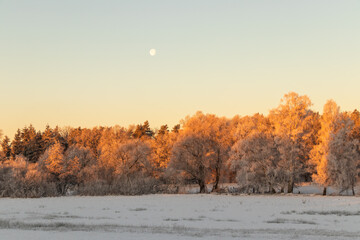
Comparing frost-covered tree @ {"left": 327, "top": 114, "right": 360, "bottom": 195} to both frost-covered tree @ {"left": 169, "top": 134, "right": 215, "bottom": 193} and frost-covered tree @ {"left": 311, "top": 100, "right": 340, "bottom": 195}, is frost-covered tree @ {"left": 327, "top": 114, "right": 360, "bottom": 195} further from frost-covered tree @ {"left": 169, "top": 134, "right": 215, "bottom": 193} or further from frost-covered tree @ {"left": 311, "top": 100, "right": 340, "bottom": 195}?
frost-covered tree @ {"left": 169, "top": 134, "right": 215, "bottom": 193}

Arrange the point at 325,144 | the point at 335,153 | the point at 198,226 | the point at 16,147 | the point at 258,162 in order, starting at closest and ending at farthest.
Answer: the point at 198,226
the point at 325,144
the point at 335,153
the point at 258,162
the point at 16,147

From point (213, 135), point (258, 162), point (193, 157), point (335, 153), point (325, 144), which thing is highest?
point (213, 135)

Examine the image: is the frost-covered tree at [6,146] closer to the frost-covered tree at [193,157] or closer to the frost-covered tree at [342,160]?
the frost-covered tree at [193,157]

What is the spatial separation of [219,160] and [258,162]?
9742 mm

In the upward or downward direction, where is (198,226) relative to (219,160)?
downward

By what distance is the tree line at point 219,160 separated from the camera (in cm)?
6375

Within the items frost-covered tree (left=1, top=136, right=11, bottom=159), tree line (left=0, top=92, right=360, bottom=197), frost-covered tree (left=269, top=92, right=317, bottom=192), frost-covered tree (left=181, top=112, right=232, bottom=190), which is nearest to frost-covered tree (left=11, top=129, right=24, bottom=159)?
frost-covered tree (left=1, top=136, right=11, bottom=159)

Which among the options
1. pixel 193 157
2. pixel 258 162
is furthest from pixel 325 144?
pixel 193 157

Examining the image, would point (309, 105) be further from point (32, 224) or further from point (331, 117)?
point (32, 224)

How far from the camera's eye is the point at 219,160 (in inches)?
2968

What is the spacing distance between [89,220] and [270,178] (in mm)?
40257

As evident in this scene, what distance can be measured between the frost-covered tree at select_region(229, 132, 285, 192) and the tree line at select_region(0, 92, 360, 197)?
6.0 inches

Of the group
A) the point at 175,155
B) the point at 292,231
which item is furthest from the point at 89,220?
the point at 175,155

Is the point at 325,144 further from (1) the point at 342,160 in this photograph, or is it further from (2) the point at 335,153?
(1) the point at 342,160
